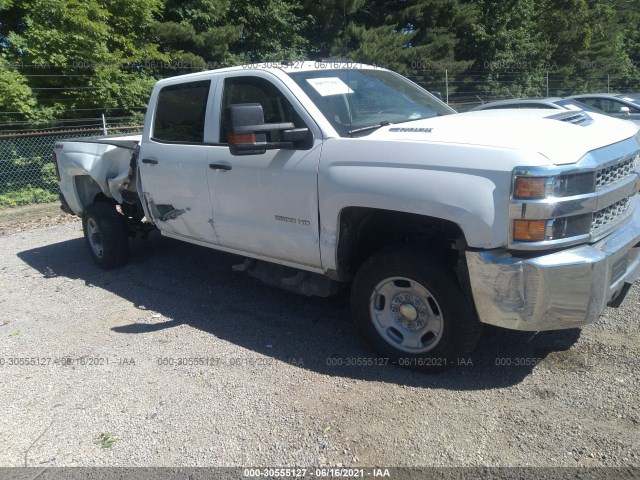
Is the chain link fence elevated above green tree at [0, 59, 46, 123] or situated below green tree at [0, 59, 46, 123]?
below

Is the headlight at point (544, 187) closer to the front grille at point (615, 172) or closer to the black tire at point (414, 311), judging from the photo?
the front grille at point (615, 172)

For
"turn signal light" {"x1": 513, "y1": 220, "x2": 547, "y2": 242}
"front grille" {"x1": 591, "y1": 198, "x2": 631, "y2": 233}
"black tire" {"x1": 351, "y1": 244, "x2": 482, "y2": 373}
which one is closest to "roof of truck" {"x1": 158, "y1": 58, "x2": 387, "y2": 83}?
"black tire" {"x1": 351, "y1": 244, "x2": 482, "y2": 373}

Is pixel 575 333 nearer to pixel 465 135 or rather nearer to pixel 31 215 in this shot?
pixel 465 135

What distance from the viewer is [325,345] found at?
4309mm

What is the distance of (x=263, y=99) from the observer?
14.3 feet

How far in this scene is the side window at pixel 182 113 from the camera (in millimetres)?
4871

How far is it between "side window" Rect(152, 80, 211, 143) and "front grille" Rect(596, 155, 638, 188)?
3109mm

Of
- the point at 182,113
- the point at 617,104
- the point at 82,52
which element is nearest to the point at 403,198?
the point at 182,113

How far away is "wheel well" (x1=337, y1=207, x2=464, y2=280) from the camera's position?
3577mm

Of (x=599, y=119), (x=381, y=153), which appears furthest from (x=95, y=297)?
(x=599, y=119)

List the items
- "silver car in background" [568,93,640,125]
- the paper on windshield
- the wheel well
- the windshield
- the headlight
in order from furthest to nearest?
1. "silver car in background" [568,93,640,125]
2. the paper on windshield
3. the windshield
4. the wheel well
5. the headlight

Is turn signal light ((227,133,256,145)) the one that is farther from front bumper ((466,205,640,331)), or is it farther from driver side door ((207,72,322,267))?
front bumper ((466,205,640,331))

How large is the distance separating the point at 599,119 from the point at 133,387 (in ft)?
12.5

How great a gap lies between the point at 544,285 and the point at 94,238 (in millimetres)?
5358
